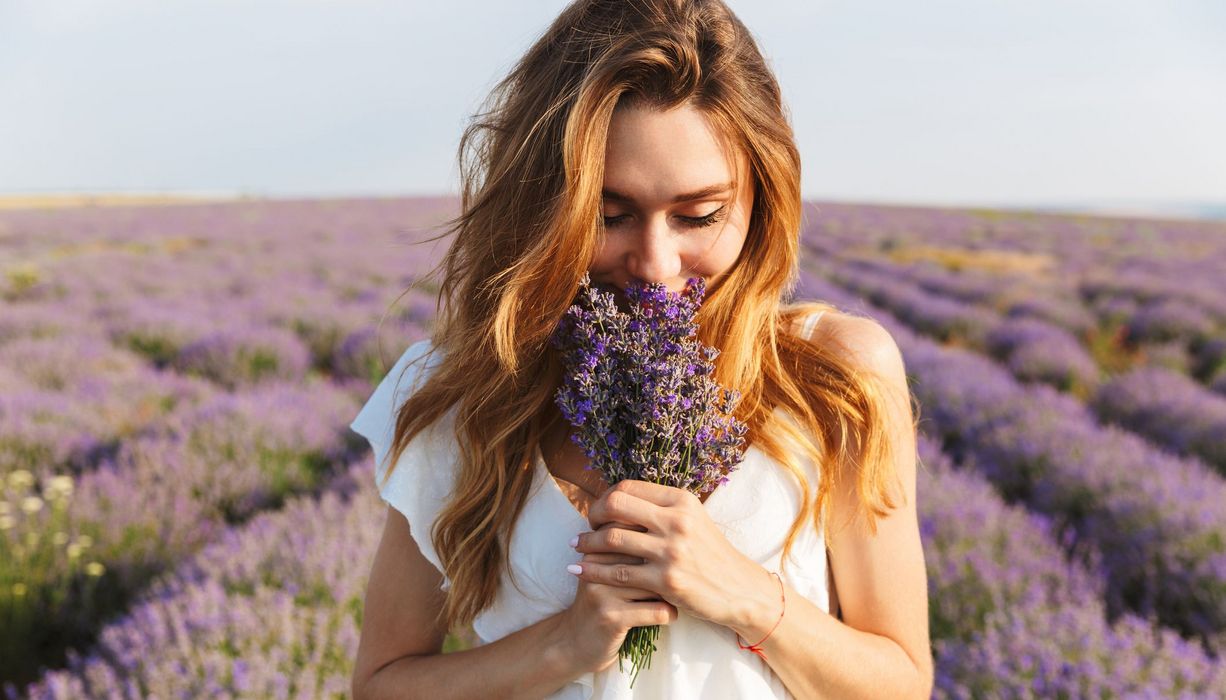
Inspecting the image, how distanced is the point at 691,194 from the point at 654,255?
0.11 metres

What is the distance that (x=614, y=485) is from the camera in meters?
1.15

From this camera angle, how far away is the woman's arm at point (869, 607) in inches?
50.1

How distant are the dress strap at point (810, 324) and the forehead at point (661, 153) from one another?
34cm

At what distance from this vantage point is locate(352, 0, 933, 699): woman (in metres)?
1.29

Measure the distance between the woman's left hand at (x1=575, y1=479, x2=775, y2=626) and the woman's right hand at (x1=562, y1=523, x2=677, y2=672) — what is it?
15 mm

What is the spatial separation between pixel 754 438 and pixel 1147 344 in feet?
31.9

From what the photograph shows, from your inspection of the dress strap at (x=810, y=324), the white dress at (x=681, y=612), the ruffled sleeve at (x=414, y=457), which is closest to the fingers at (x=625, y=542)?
the white dress at (x=681, y=612)

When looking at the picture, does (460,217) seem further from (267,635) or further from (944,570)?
(944,570)

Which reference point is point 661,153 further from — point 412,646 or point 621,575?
point 412,646

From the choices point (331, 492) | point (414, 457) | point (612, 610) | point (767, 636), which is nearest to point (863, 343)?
point (767, 636)

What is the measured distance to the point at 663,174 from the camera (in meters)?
1.28

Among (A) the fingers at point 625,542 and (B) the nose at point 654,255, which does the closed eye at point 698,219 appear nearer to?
(B) the nose at point 654,255

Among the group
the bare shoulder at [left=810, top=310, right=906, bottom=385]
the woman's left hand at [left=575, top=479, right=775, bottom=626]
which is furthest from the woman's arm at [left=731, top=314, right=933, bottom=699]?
the woman's left hand at [left=575, top=479, right=775, bottom=626]

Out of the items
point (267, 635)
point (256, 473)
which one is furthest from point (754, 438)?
point (256, 473)
